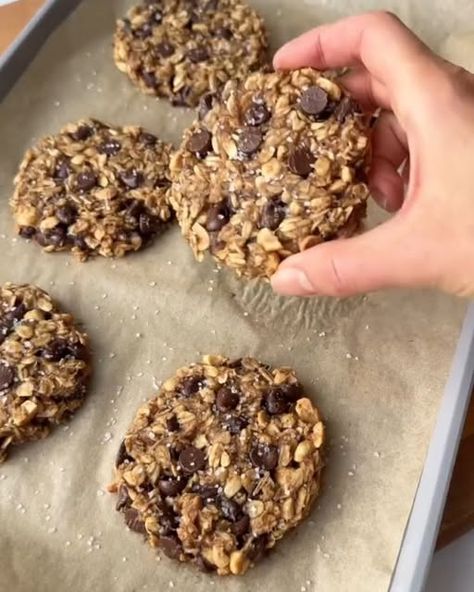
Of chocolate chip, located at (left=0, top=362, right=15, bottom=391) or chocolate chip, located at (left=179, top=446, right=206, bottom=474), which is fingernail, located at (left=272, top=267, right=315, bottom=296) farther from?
chocolate chip, located at (left=0, top=362, right=15, bottom=391)

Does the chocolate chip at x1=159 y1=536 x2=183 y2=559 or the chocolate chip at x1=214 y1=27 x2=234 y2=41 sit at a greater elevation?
the chocolate chip at x1=214 y1=27 x2=234 y2=41

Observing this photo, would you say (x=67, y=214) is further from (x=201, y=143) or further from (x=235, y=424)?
(x=235, y=424)

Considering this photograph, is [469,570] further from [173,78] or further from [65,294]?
[173,78]

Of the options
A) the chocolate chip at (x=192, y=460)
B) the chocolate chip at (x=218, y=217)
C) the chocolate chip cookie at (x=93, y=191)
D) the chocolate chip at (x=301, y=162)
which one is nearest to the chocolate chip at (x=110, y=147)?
the chocolate chip cookie at (x=93, y=191)

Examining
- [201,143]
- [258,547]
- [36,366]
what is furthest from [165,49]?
[258,547]

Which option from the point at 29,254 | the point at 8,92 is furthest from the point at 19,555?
the point at 8,92

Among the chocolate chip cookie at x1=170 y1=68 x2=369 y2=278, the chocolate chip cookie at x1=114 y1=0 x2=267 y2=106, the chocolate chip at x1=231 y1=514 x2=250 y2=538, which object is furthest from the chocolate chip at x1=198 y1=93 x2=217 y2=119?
the chocolate chip at x1=231 y1=514 x2=250 y2=538
